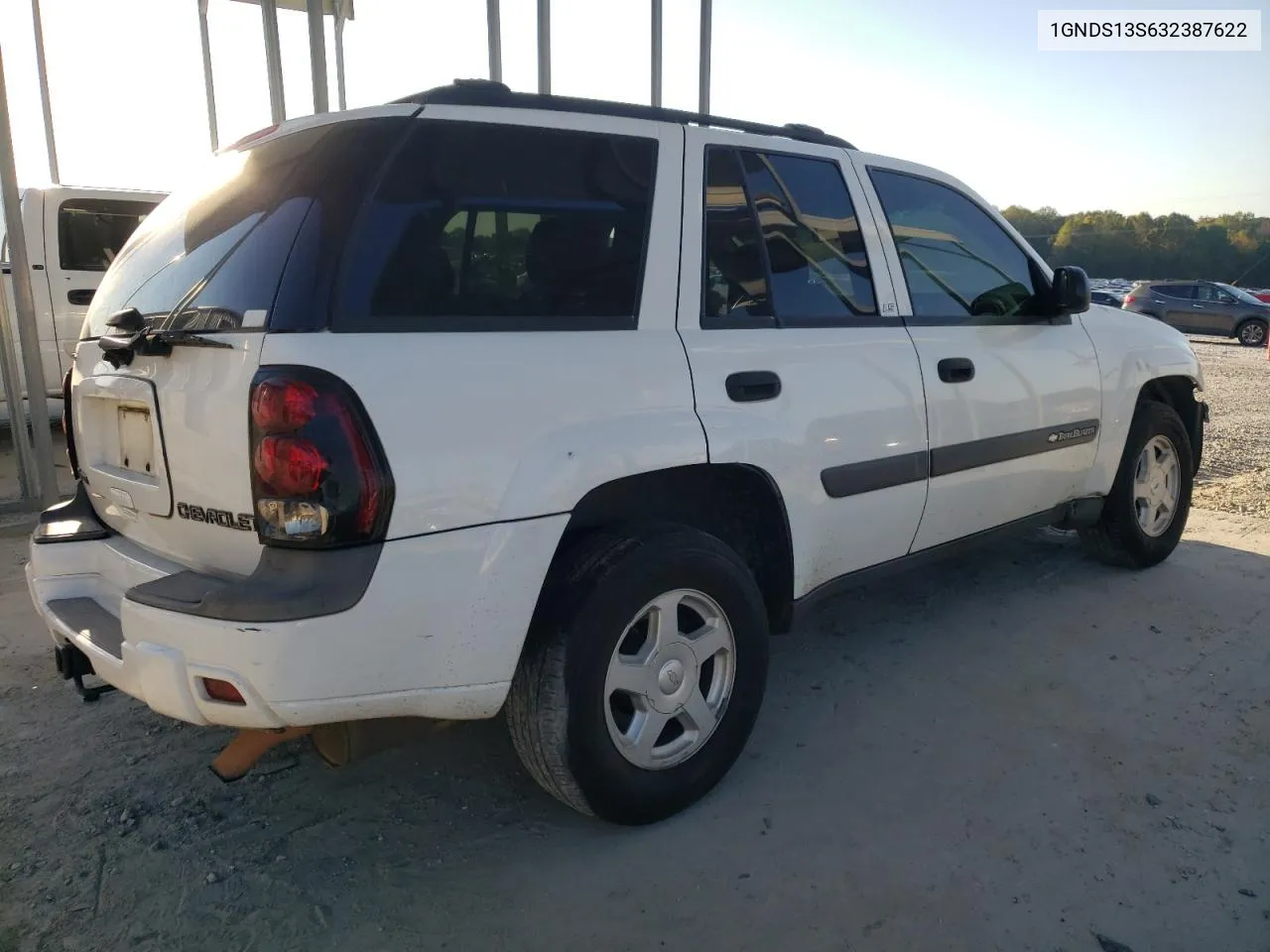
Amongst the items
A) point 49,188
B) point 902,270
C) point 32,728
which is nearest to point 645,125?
point 902,270

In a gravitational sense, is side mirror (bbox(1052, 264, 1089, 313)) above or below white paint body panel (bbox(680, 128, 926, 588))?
above

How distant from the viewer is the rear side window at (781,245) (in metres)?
2.76

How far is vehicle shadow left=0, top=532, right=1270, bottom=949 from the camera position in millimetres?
2230

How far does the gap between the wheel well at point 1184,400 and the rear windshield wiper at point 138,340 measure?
4.38 meters

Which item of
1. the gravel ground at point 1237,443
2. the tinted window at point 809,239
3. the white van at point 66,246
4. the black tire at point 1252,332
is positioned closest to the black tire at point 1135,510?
the gravel ground at point 1237,443

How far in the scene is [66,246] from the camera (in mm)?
7414

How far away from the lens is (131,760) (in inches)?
115

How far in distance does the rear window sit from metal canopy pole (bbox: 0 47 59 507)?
342 centimetres

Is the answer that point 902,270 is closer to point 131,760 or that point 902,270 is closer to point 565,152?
point 565,152

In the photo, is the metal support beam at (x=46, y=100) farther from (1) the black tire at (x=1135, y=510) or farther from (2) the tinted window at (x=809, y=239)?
(1) the black tire at (x=1135, y=510)

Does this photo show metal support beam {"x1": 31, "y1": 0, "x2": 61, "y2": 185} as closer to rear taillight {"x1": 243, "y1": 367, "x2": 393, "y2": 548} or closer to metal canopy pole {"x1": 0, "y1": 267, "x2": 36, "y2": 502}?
metal canopy pole {"x1": 0, "y1": 267, "x2": 36, "y2": 502}

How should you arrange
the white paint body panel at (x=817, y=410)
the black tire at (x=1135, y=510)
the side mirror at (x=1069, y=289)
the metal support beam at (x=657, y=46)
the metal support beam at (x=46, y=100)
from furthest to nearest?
the metal support beam at (x=46, y=100) → the metal support beam at (x=657, y=46) → the black tire at (x=1135, y=510) → the side mirror at (x=1069, y=289) → the white paint body panel at (x=817, y=410)

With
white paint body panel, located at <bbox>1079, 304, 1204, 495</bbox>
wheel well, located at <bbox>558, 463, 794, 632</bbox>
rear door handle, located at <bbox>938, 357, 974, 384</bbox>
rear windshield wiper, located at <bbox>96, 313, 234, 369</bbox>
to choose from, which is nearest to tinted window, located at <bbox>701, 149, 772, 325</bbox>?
wheel well, located at <bbox>558, 463, 794, 632</bbox>

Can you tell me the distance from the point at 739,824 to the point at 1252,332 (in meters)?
23.9
